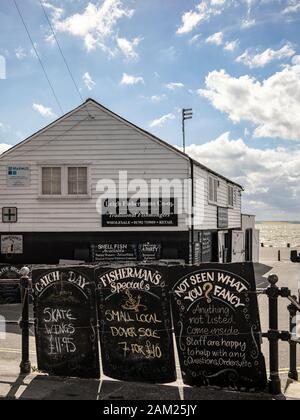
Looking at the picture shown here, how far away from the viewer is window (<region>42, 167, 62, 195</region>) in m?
18.3

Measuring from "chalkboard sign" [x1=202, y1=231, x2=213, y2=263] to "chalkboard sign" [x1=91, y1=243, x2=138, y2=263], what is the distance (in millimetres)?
3866

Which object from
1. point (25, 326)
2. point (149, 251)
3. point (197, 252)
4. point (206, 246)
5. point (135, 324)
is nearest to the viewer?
point (135, 324)

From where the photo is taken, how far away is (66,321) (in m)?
6.87

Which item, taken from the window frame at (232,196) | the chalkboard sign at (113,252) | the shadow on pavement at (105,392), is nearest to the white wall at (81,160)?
the chalkboard sign at (113,252)

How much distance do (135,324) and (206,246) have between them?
1490 centimetres

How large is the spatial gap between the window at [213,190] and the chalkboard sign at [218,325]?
1532 centimetres

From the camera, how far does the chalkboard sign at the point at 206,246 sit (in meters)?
20.5

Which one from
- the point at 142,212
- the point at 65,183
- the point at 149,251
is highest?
the point at 65,183

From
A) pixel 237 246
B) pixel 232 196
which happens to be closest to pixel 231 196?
pixel 232 196

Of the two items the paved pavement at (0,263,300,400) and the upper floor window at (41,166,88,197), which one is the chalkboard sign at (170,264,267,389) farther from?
the upper floor window at (41,166,88,197)

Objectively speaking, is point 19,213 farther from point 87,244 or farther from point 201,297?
point 201,297

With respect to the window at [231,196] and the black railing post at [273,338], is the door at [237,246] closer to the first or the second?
the window at [231,196]

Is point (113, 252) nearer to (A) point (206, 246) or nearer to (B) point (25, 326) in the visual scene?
(A) point (206, 246)

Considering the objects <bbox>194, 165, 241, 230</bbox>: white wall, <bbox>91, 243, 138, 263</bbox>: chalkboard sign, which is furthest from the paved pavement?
<bbox>194, 165, 241, 230</bbox>: white wall
